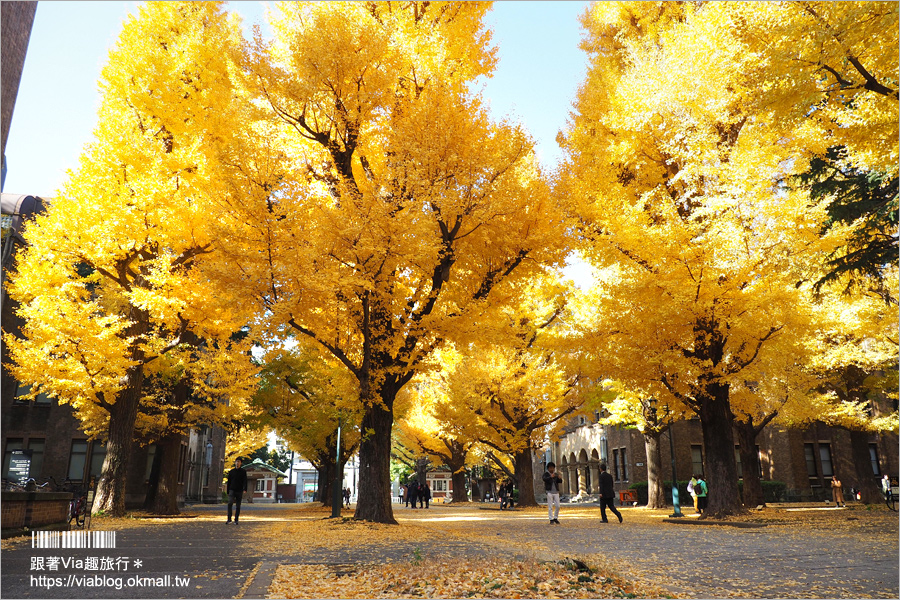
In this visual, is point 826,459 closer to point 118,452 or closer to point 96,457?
point 118,452

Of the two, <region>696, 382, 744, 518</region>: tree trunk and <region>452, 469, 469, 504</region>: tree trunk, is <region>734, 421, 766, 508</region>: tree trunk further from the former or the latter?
<region>452, 469, 469, 504</region>: tree trunk

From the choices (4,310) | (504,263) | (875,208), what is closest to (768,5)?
(875,208)

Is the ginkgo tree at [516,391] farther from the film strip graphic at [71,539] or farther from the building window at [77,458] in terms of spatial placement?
the building window at [77,458]

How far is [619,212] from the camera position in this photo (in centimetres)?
1405

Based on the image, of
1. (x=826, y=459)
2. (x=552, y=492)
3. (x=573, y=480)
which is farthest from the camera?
(x=573, y=480)

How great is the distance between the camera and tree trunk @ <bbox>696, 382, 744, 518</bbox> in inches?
590

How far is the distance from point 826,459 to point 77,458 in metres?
42.6

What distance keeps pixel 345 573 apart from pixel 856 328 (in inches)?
678

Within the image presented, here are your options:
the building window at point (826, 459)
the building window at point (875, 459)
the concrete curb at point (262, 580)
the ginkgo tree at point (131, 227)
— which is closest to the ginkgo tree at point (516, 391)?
the ginkgo tree at point (131, 227)

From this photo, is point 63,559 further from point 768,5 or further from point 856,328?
point 856,328

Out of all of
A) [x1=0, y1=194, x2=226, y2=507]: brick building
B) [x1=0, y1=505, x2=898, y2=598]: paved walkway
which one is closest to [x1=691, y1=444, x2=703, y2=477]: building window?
[x1=0, y1=505, x2=898, y2=598]: paved walkway

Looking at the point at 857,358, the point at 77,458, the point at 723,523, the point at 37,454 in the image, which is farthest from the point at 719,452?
the point at 37,454

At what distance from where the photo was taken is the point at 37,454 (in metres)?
27.0

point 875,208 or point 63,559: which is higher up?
point 875,208
